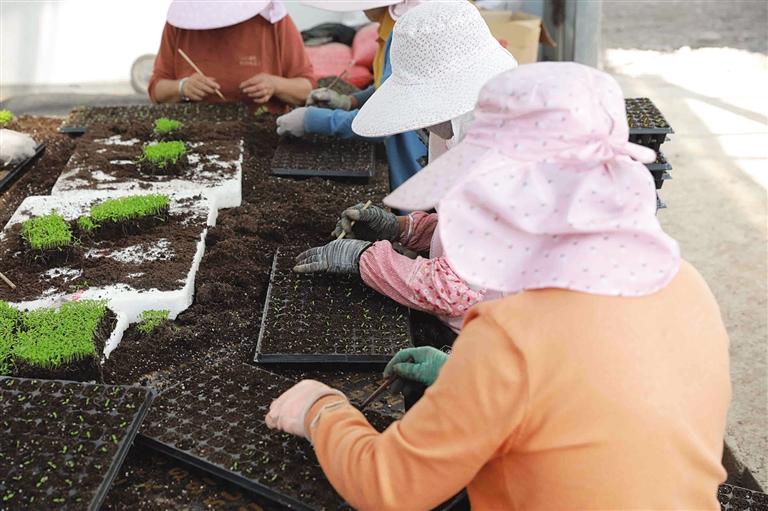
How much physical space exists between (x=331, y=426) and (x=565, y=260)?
1.74 feet

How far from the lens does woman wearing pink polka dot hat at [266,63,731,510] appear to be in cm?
112

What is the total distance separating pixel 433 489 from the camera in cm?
119

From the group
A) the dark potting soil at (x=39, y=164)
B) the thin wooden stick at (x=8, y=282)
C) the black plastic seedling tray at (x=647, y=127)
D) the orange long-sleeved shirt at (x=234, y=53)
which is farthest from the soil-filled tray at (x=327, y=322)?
the orange long-sleeved shirt at (x=234, y=53)

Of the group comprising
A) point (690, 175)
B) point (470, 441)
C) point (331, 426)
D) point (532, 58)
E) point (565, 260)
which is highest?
point (565, 260)

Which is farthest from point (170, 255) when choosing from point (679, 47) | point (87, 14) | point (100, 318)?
point (679, 47)

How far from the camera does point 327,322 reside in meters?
1.96

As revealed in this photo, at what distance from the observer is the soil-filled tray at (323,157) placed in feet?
9.65

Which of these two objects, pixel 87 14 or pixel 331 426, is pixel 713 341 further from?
pixel 87 14

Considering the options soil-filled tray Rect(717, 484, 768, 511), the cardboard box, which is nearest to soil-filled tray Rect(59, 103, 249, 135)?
soil-filled tray Rect(717, 484, 768, 511)

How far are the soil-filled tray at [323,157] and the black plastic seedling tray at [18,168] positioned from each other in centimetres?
100

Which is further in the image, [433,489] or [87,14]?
[87,14]

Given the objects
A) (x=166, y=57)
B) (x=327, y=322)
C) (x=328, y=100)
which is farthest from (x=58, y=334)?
(x=166, y=57)

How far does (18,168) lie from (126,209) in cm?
97

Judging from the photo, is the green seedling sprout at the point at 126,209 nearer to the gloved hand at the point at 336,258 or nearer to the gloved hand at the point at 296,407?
the gloved hand at the point at 336,258
